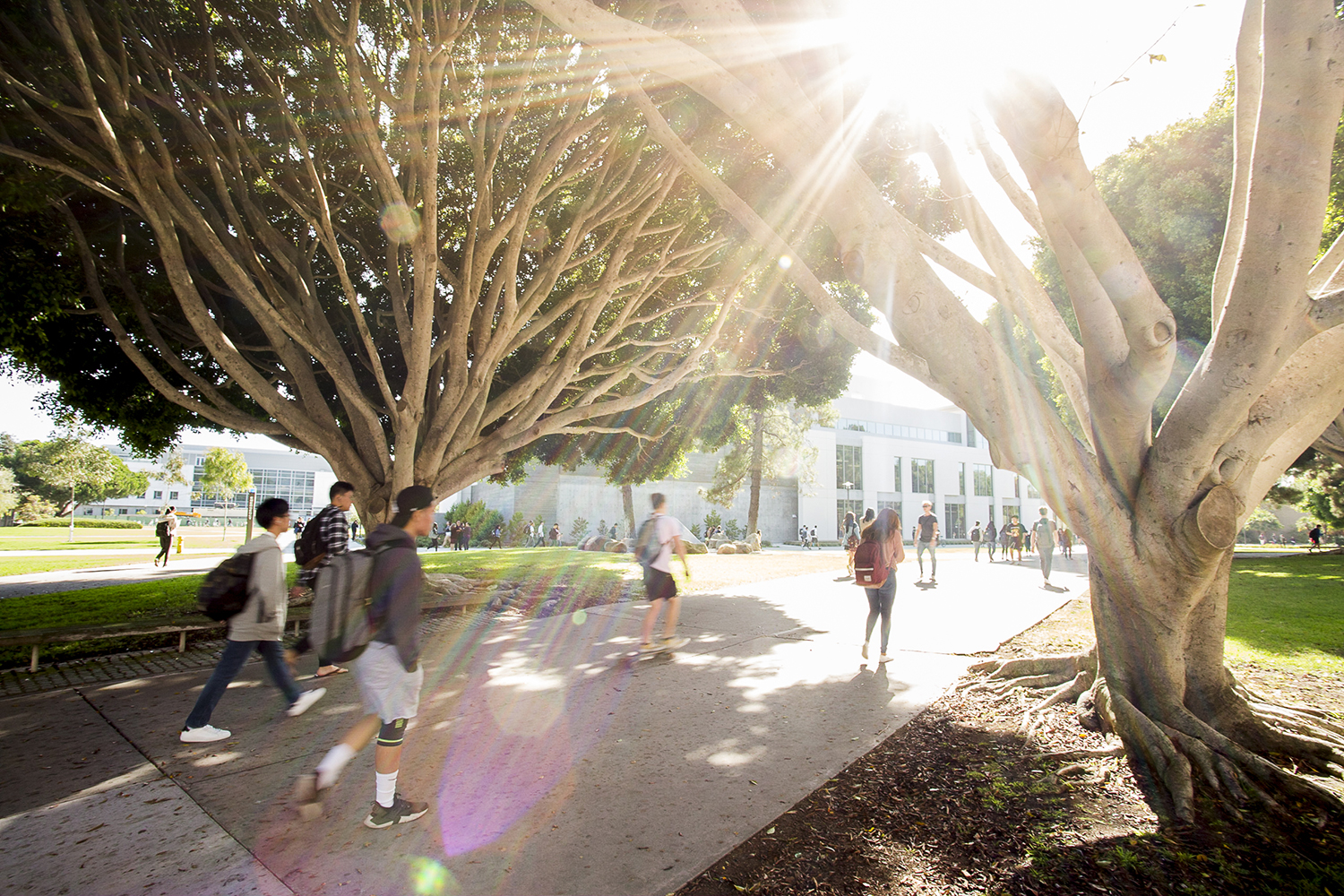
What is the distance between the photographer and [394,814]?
3.19 metres

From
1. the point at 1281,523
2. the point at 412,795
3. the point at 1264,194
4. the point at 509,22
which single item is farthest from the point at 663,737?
the point at 1281,523

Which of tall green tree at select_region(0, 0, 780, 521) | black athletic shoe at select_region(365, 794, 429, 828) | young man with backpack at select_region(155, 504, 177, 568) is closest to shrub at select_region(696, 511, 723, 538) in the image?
young man with backpack at select_region(155, 504, 177, 568)

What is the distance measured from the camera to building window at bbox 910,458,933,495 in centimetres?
5688

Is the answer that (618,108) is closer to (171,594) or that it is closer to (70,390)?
(70,390)

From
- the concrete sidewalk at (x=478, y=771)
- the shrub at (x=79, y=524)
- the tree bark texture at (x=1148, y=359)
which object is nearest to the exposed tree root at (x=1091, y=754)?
the tree bark texture at (x=1148, y=359)

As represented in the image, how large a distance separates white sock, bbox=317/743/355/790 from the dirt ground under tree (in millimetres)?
1876

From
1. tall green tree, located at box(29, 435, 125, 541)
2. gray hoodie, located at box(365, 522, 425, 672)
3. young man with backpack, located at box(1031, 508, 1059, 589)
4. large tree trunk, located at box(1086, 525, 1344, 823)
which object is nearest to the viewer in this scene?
gray hoodie, located at box(365, 522, 425, 672)

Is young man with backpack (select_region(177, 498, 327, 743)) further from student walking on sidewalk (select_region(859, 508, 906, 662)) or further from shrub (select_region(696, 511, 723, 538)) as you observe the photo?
shrub (select_region(696, 511, 723, 538))

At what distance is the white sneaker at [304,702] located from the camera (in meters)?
4.95

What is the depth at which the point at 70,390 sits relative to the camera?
10172 millimetres

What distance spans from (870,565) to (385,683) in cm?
474

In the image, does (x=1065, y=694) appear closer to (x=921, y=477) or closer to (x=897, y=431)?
(x=921, y=477)

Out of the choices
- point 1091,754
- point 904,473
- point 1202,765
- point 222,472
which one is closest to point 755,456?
point 904,473

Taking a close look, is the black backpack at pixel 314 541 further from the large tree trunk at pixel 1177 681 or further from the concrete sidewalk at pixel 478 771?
the large tree trunk at pixel 1177 681
